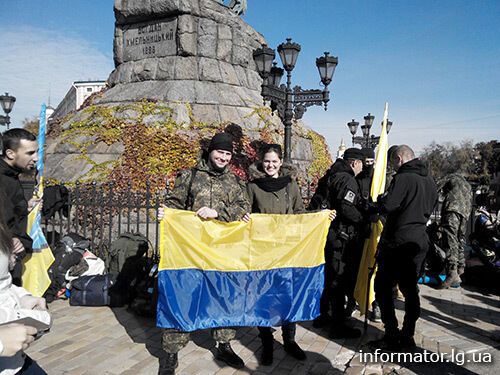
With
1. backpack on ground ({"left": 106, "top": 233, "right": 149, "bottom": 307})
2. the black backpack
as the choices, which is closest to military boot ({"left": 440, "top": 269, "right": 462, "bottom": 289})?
backpack on ground ({"left": 106, "top": 233, "right": 149, "bottom": 307})

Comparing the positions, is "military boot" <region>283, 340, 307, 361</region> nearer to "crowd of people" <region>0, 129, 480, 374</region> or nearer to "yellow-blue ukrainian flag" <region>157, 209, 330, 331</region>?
"crowd of people" <region>0, 129, 480, 374</region>

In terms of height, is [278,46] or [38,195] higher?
[278,46]

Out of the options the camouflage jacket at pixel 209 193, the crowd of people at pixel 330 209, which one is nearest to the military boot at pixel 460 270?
the crowd of people at pixel 330 209

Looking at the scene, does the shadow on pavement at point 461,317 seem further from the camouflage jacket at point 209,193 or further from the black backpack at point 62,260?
the black backpack at point 62,260

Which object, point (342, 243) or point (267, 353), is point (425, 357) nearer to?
point (342, 243)

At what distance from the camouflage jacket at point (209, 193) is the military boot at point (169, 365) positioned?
4.40 feet

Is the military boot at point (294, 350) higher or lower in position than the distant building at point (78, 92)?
lower

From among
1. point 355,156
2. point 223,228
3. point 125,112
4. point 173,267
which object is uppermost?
point 125,112

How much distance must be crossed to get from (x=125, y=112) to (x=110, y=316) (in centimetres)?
675

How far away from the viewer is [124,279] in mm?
5352

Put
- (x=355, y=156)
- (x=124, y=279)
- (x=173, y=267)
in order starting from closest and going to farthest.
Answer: (x=173, y=267) < (x=355, y=156) < (x=124, y=279)

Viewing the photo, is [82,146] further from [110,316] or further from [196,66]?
[110,316]

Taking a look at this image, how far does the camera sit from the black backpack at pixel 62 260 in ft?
17.6

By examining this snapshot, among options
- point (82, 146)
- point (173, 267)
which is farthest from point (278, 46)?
point (173, 267)
